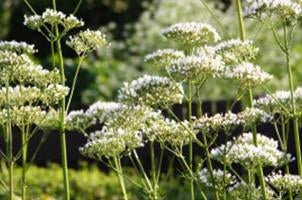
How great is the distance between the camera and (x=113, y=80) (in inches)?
516

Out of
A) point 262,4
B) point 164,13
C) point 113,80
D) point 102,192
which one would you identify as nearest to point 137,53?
point 164,13

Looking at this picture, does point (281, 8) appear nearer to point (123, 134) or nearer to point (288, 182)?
point (288, 182)

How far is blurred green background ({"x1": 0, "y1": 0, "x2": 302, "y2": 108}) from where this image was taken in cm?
1298

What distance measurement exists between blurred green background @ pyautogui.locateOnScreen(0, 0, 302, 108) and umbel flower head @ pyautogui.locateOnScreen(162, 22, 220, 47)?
6391mm

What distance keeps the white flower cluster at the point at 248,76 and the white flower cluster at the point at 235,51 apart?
10 cm

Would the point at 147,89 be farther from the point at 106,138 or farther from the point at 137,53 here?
the point at 137,53

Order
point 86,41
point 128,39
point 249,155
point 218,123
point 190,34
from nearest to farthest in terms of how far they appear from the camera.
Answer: point 249,155
point 218,123
point 190,34
point 86,41
point 128,39

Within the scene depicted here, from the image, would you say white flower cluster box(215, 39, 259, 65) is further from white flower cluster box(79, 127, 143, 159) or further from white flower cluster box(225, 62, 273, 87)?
white flower cluster box(79, 127, 143, 159)

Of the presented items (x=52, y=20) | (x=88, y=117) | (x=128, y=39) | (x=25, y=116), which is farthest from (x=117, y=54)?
(x=25, y=116)

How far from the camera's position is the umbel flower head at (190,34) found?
137 inches

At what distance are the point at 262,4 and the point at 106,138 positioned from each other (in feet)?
2.71

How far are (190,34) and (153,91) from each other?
42cm

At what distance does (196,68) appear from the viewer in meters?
3.12

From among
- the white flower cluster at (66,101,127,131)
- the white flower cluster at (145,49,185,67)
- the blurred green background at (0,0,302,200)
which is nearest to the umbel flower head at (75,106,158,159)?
the white flower cluster at (66,101,127,131)
